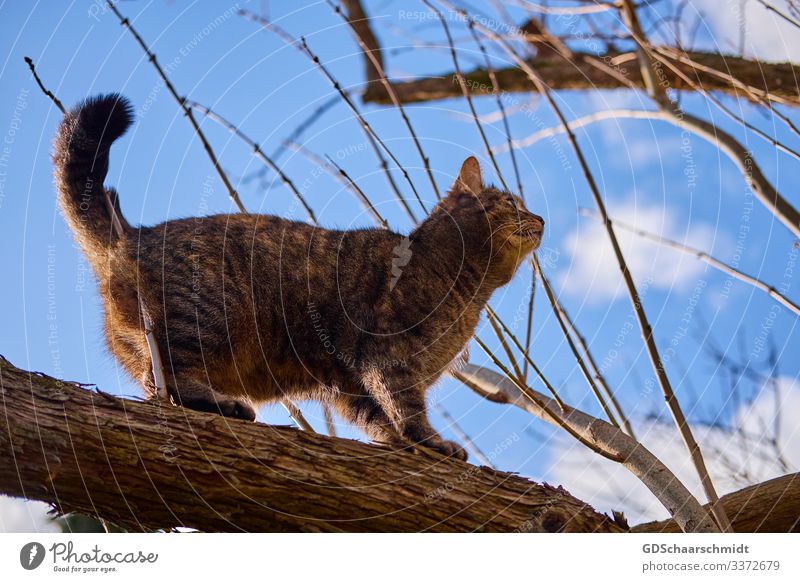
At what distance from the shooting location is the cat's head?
162 inches

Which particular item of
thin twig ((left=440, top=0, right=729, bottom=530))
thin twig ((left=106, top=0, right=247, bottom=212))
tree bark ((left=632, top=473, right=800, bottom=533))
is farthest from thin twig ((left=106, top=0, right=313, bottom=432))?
tree bark ((left=632, top=473, right=800, bottom=533))

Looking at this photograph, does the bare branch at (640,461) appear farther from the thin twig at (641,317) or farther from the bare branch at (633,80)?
the bare branch at (633,80)

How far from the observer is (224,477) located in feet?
9.32

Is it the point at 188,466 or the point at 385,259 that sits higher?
the point at 385,259

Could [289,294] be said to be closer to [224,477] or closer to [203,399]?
[203,399]

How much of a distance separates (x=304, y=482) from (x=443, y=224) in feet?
6.29

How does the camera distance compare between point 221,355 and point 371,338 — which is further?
point 371,338

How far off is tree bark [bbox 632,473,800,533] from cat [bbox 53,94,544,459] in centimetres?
122

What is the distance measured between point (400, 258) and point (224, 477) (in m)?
1.72

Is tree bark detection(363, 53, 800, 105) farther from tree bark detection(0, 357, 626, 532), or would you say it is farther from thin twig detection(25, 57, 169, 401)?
tree bark detection(0, 357, 626, 532)
